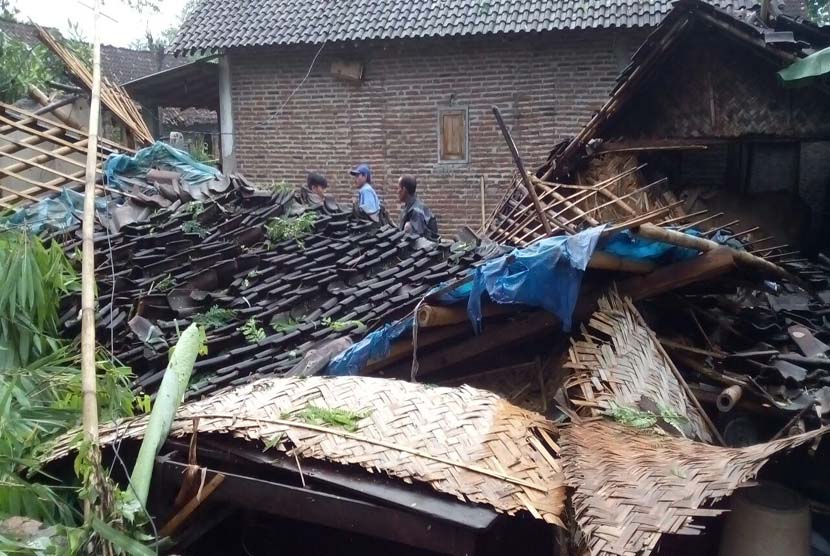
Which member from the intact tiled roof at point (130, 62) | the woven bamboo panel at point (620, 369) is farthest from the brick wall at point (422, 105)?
the intact tiled roof at point (130, 62)

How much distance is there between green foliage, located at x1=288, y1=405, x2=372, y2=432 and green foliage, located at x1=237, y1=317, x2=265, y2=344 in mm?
2861

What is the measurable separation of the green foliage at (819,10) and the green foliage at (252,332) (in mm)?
18817

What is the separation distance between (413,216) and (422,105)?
5.54 m

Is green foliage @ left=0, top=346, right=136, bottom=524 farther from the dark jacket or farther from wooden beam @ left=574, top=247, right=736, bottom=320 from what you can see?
the dark jacket

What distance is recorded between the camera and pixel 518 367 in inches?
191

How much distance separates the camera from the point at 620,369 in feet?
13.0

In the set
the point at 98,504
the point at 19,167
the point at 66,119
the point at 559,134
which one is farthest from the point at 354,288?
the point at 559,134

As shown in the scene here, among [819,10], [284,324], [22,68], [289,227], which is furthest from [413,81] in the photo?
[819,10]

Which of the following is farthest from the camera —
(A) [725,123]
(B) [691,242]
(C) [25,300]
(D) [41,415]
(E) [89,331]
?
(A) [725,123]

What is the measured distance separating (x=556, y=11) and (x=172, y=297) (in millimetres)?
8128

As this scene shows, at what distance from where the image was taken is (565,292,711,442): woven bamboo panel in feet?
12.5

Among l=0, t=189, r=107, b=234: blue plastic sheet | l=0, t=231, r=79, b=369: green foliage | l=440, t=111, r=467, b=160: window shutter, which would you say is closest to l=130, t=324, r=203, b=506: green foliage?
l=0, t=231, r=79, b=369: green foliage

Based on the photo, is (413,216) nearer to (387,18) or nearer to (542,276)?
(542,276)

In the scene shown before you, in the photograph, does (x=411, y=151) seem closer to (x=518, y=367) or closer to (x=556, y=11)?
(x=556, y=11)
